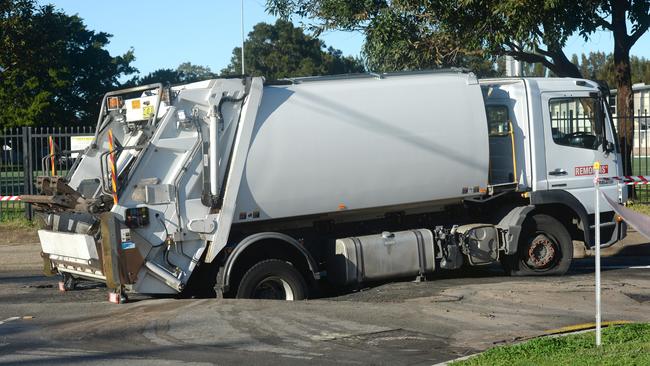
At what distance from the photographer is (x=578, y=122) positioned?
13977 millimetres

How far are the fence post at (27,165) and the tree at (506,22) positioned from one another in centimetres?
694

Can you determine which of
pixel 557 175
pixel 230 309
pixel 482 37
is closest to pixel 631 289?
pixel 557 175

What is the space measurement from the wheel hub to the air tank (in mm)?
1324

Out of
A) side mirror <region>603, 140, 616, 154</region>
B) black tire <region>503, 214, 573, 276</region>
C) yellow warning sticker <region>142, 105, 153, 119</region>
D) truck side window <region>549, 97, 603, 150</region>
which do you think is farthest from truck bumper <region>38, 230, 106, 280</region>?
side mirror <region>603, 140, 616, 154</region>

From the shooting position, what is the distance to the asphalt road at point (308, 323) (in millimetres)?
8398

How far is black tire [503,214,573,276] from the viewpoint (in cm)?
1328

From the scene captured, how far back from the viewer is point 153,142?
10344 mm

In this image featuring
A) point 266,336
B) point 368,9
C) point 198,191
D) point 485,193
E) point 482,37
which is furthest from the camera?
point 368,9

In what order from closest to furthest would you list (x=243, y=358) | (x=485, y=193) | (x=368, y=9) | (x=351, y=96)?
(x=243, y=358) → (x=351, y=96) → (x=485, y=193) → (x=368, y=9)

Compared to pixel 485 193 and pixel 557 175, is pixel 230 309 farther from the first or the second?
pixel 557 175

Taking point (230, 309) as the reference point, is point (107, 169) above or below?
above

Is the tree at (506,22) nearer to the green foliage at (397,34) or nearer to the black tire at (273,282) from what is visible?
the green foliage at (397,34)

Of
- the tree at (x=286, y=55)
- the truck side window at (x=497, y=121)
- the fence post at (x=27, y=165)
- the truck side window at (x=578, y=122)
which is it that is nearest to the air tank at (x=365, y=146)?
the truck side window at (x=497, y=121)

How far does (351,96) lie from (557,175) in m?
3.75
